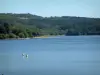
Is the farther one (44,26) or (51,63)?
(44,26)

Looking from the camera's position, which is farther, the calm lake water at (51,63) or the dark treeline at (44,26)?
the dark treeline at (44,26)

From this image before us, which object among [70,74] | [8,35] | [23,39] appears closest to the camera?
[70,74]

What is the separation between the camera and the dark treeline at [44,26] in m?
57.7

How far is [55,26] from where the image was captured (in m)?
89.8

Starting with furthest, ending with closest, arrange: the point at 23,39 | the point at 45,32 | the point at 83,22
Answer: the point at 45,32
the point at 83,22
the point at 23,39

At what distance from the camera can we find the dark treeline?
2270 inches

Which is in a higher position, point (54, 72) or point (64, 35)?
point (54, 72)

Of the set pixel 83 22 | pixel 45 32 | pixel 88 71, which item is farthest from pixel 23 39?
pixel 88 71

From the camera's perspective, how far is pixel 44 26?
89.3m

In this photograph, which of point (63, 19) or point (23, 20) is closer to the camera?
point (63, 19)

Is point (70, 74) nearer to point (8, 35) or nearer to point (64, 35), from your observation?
point (8, 35)

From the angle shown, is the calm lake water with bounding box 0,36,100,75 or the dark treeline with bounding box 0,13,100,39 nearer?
the calm lake water with bounding box 0,36,100,75

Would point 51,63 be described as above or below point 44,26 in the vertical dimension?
above

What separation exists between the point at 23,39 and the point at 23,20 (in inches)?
1251
